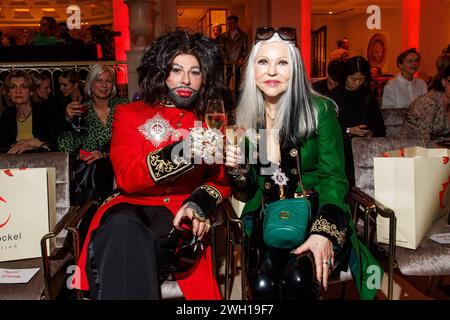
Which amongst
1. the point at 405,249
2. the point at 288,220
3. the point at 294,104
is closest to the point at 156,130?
the point at 294,104

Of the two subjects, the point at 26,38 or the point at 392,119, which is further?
the point at 26,38

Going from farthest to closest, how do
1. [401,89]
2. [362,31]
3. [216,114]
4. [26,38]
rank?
[362,31] → [26,38] → [401,89] → [216,114]

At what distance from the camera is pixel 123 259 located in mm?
1777

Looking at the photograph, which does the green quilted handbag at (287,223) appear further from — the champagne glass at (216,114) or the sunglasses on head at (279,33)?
the sunglasses on head at (279,33)

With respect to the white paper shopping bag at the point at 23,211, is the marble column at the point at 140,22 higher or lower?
higher

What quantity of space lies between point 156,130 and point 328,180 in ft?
2.69

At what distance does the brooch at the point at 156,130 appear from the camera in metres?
2.27

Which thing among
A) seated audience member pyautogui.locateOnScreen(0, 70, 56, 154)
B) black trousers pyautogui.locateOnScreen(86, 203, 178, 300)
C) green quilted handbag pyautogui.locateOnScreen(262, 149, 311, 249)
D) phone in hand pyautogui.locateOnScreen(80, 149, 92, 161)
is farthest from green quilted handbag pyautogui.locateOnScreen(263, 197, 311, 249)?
seated audience member pyautogui.locateOnScreen(0, 70, 56, 154)

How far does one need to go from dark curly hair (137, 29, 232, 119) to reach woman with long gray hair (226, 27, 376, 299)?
17cm

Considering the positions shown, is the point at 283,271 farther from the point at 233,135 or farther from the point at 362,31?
the point at 362,31

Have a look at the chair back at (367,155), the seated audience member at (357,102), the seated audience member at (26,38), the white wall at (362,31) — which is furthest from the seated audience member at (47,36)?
the white wall at (362,31)

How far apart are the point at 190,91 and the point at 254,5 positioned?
9803mm

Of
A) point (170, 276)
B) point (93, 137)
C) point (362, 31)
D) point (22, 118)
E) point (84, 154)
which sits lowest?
point (170, 276)

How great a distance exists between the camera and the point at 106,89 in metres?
3.37
